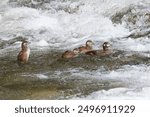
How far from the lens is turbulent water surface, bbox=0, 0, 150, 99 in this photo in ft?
10.6

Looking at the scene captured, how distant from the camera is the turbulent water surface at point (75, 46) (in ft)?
10.6

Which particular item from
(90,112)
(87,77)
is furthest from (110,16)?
(90,112)

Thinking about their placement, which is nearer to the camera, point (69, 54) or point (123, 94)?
point (123, 94)

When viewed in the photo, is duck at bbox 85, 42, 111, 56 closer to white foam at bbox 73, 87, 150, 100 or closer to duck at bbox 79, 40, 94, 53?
duck at bbox 79, 40, 94, 53

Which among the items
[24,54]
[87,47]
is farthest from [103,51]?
[24,54]

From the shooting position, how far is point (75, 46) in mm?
3285

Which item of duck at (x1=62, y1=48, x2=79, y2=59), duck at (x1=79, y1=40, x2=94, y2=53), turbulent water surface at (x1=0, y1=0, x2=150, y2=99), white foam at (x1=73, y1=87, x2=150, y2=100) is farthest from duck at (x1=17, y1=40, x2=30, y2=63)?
white foam at (x1=73, y1=87, x2=150, y2=100)

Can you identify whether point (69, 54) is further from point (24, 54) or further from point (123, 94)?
point (123, 94)

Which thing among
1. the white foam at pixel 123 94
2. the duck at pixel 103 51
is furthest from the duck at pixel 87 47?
the white foam at pixel 123 94

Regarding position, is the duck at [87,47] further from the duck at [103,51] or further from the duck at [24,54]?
the duck at [24,54]

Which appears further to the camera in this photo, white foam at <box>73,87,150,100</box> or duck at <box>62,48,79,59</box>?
duck at <box>62,48,79,59</box>

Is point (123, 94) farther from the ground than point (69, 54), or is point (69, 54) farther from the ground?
point (69, 54)

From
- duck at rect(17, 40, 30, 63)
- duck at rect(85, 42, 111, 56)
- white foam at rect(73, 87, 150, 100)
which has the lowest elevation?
white foam at rect(73, 87, 150, 100)

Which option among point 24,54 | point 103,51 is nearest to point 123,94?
point 103,51
